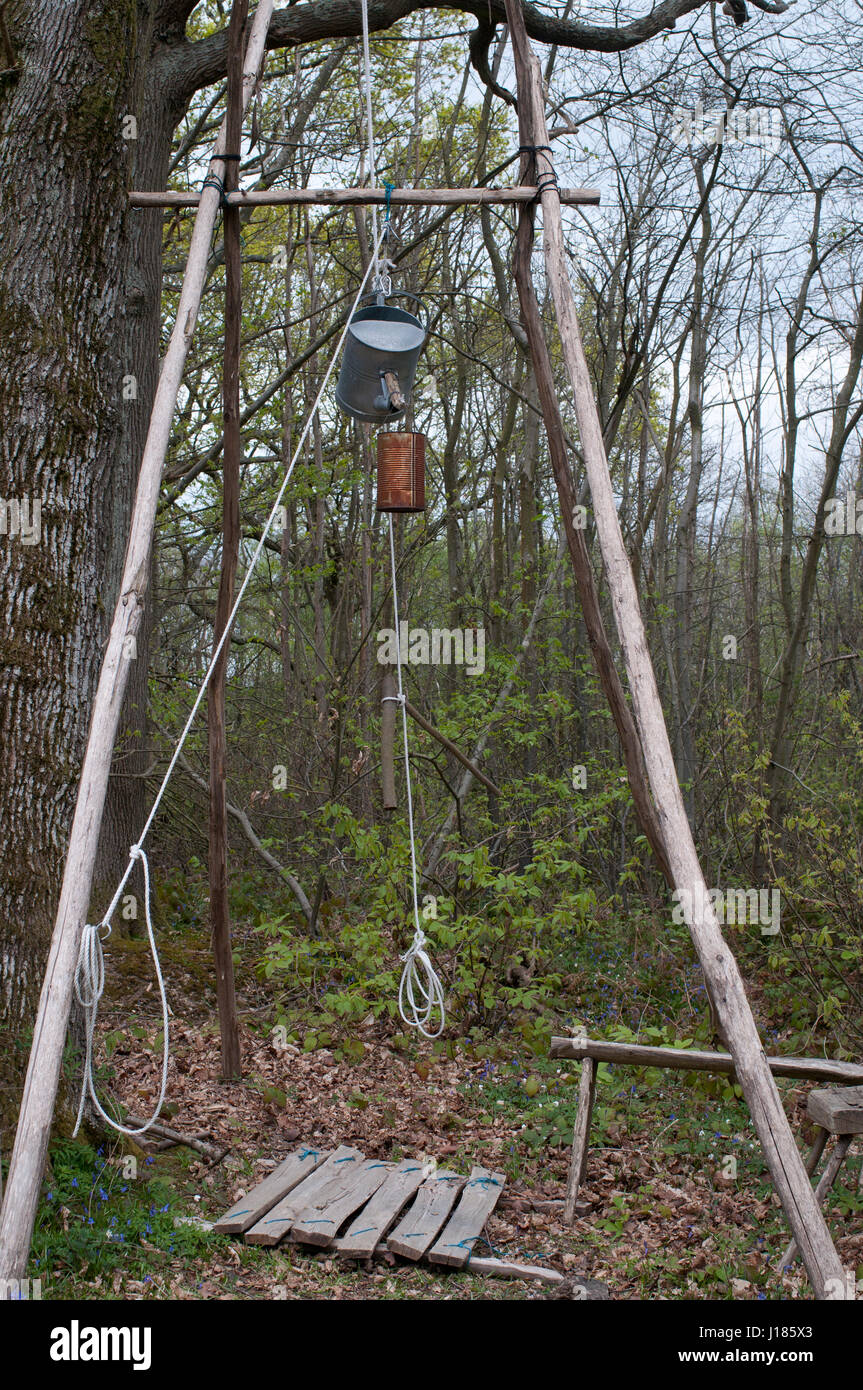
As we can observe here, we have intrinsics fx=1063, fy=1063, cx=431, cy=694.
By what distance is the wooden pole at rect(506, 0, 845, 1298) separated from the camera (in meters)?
2.77

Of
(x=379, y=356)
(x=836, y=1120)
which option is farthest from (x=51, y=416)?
(x=836, y=1120)

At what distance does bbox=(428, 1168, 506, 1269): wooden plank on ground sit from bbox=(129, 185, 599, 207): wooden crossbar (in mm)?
3735

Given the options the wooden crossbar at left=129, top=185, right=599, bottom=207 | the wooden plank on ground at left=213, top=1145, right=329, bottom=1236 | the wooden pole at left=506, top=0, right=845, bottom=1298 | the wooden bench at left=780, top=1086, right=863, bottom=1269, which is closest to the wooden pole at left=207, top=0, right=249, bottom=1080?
the wooden crossbar at left=129, top=185, right=599, bottom=207

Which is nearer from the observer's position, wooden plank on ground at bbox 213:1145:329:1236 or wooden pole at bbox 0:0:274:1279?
wooden pole at bbox 0:0:274:1279

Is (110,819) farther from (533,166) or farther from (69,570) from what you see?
(533,166)

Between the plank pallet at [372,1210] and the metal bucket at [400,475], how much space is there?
8.85 ft

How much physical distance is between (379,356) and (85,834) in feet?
6.69

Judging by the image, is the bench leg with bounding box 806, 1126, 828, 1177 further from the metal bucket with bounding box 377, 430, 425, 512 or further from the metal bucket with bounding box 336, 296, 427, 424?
the metal bucket with bounding box 336, 296, 427, 424

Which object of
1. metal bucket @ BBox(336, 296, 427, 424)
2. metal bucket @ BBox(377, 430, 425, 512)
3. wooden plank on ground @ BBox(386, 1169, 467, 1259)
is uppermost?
metal bucket @ BBox(336, 296, 427, 424)

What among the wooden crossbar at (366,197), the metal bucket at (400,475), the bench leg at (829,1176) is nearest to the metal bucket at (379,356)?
the metal bucket at (400,475)

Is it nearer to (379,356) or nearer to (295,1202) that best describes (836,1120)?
(295,1202)

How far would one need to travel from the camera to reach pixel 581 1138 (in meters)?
4.54

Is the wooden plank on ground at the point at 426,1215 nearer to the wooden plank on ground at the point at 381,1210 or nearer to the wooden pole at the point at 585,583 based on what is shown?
the wooden plank on ground at the point at 381,1210

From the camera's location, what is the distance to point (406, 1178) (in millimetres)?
4453
